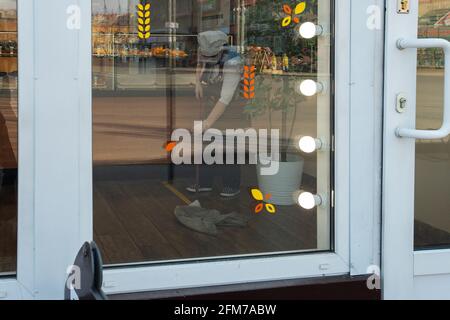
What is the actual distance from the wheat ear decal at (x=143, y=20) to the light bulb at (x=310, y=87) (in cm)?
66

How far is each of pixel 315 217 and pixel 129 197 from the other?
2.47ft

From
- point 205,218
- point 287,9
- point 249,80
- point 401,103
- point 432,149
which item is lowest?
point 205,218

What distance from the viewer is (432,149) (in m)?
2.61

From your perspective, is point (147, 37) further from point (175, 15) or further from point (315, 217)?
point (315, 217)

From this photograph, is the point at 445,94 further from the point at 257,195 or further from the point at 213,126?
the point at 213,126

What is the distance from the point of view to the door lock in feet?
7.98

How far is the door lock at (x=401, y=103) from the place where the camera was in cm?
243

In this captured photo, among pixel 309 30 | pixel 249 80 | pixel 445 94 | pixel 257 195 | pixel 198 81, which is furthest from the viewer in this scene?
pixel 198 81

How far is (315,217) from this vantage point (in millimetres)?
2574

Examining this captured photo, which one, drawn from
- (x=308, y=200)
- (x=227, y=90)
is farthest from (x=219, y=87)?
(x=308, y=200)

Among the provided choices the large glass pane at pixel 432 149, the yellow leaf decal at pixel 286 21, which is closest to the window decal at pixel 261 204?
the large glass pane at pixel 432 149

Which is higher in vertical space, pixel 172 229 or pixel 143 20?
pixel 143 20

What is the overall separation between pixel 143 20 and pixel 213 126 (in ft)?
1.79

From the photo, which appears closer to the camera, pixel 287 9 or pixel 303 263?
pixel 303 263
